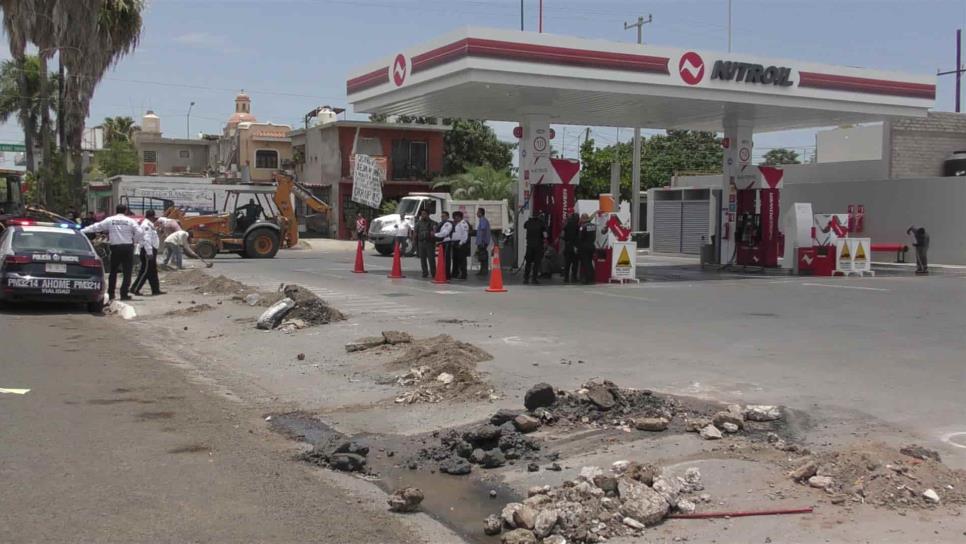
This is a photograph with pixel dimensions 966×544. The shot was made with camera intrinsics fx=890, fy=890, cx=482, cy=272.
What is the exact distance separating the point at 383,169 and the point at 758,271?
29024mm

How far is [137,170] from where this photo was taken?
66938mm

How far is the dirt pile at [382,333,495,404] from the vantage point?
895 cm

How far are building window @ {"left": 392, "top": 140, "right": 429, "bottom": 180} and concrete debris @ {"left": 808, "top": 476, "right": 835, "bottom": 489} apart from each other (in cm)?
4789

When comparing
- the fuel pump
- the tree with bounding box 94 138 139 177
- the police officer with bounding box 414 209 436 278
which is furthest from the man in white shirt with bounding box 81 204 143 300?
the tree with bounding box 94 138 139 177

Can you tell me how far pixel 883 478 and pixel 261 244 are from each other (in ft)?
93.0

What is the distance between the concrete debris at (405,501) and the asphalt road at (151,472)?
8 centimetres

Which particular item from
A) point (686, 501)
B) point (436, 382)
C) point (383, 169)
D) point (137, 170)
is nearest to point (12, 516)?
point (686, 501)

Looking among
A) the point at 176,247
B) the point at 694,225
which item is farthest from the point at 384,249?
the point at 694,225

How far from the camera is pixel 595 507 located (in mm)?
5352

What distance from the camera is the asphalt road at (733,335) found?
8586 mm

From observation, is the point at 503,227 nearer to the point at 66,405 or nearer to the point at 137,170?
the point at 66,405

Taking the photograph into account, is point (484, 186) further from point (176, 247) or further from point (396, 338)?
point (396, 338)

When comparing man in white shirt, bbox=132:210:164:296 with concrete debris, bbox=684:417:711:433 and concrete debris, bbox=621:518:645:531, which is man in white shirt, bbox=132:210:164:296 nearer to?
concrete debris, bbox=684:417:711:433

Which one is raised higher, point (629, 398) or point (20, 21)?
point (20, 21)
